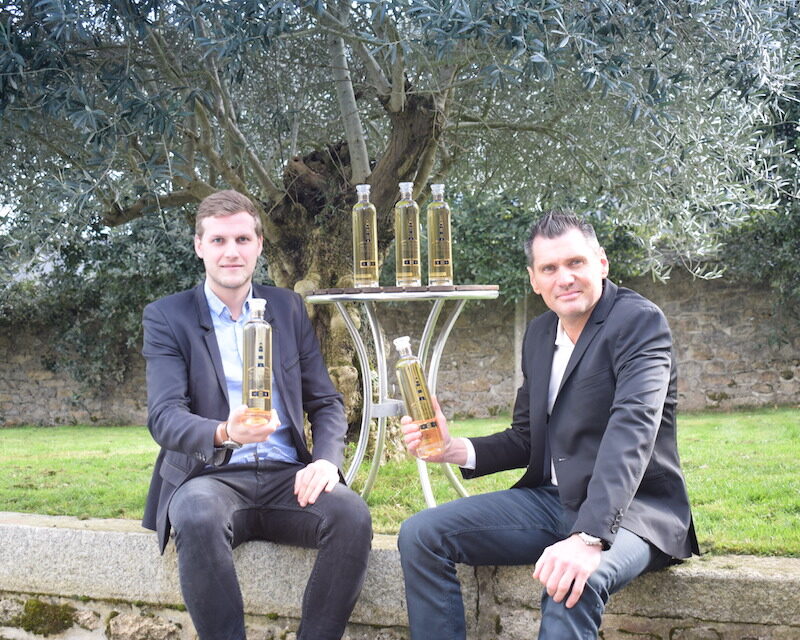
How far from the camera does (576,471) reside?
2625 millimetres

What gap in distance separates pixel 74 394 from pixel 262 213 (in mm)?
8420

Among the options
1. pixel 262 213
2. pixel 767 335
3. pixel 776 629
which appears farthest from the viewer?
pixel 767 335

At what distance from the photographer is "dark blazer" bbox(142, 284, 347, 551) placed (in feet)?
9.47

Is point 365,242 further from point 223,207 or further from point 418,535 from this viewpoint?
point 418,535

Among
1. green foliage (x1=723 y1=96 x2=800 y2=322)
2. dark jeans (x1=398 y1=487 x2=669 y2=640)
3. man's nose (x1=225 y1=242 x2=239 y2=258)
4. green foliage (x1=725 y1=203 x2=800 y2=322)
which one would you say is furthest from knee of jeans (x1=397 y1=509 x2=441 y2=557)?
green foliage (x1=725 y1=203 x2=800 y2=322)

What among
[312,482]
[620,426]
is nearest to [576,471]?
[620,426]

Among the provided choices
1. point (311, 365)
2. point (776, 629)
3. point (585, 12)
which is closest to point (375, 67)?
point (585, 12)

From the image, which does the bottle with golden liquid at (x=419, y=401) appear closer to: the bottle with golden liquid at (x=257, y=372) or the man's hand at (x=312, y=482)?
the man's hand at (x=312, y=482)

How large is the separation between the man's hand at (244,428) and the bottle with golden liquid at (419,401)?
48 centimetres

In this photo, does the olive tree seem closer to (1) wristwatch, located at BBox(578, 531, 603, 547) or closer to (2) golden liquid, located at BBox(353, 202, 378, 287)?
(2) golden liquid, located at BBox(353, 202, 378, 287)

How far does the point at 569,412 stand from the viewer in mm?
2670

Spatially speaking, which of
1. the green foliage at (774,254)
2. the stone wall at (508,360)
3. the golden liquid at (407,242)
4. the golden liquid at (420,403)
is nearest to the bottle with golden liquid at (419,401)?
the golden liquid at (420,403)

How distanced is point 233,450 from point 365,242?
3.95 ft

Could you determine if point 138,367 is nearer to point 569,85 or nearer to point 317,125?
point 317,125
